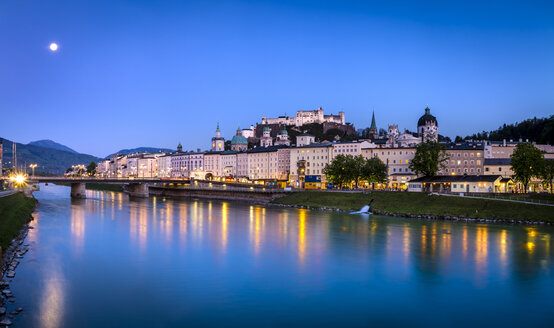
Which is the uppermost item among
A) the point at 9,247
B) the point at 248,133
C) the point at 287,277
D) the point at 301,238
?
the point at 248,133

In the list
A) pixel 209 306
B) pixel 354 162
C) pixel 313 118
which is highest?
pixel 313 118

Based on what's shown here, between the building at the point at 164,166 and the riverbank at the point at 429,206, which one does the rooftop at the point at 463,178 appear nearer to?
the riverbank at the point at 429,206

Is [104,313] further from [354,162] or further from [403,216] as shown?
[354,162]

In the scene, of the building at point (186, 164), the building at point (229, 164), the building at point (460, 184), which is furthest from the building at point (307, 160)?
the building at point (186, 164)

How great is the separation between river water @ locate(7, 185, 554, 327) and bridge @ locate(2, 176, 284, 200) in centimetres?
4127

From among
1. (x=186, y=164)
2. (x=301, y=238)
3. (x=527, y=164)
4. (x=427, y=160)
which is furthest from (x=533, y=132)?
(x=301, y=238)

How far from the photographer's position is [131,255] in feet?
99.2

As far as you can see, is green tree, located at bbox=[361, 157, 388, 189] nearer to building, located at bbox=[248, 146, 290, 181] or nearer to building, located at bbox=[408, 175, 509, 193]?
building, located at bbox=[408, 175, 509, 193]

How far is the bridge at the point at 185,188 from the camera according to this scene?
8319 centimetres

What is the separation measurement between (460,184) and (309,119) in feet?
417

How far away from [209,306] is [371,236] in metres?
21.3

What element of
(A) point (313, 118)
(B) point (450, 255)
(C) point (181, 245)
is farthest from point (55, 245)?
(A) point (313, 118)

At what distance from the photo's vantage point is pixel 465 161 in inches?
3420

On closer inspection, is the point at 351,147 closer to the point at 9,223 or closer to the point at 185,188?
the point at 185,188
